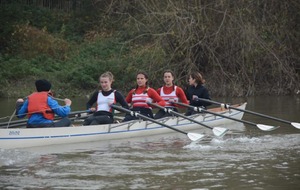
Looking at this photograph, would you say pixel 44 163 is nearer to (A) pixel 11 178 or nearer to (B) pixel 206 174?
(A) pixel 11 178

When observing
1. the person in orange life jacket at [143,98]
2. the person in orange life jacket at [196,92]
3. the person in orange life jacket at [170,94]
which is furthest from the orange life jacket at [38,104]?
the person in orange life jacket at [196,92]

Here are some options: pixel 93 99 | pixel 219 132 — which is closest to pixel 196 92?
pixel 219 132

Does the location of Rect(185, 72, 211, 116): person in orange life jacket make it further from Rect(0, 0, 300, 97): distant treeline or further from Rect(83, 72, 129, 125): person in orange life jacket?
Rect(0, 0, 300, 97): distant treeline

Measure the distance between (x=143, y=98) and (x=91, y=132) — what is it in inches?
70.7

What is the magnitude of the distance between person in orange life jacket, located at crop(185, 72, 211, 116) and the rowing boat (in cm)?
31

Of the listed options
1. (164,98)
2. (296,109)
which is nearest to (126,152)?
(164,98)

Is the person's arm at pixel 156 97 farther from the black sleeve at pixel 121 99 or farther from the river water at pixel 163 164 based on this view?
the black sleeve at pixel 121 99

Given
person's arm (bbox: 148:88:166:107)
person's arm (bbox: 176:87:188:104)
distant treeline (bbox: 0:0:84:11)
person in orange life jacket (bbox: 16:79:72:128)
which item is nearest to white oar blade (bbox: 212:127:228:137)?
person's arm (bbox: 148:88:166:107)

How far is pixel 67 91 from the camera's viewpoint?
2500 centimetres

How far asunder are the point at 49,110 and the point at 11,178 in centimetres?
281

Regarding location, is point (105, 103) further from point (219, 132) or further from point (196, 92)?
point (196, 92)

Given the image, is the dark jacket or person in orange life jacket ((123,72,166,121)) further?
the dark jacket

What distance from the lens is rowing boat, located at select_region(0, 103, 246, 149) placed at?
36.8 feet

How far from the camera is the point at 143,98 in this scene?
13984mm
